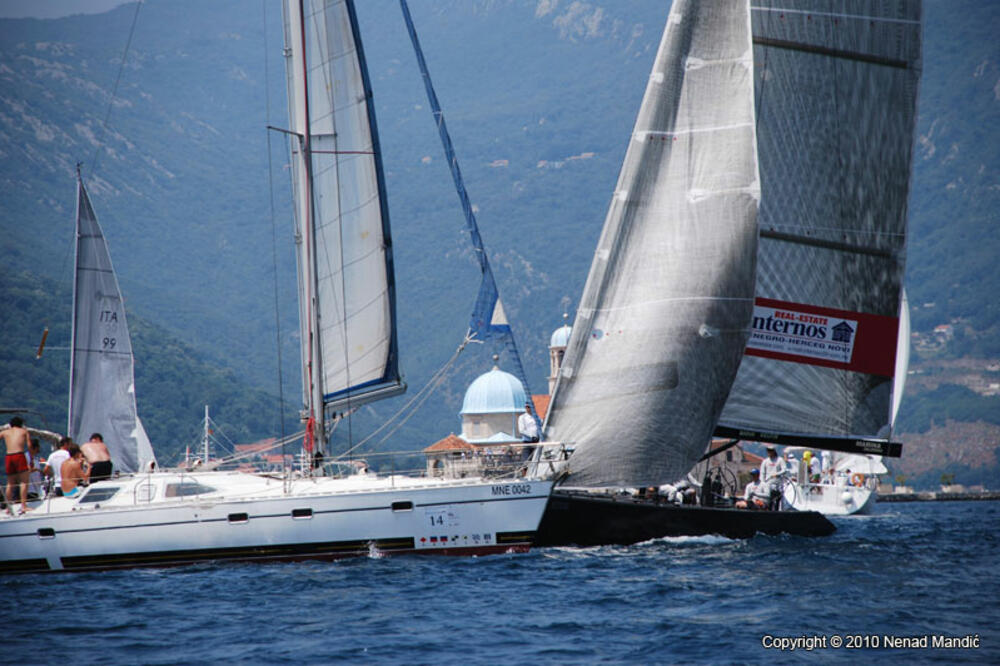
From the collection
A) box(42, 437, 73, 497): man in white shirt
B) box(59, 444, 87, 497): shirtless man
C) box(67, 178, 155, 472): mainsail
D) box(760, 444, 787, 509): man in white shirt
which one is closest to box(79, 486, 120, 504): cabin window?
box(59, 444, 87, 497): shirtless man

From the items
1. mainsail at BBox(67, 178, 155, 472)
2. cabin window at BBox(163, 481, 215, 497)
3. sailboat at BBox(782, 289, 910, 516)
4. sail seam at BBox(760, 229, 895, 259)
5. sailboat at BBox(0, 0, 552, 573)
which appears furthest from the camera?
sailboat at BBox(782, 289, 910, 516)

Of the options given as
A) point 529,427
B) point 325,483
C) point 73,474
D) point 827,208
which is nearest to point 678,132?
point 827,208

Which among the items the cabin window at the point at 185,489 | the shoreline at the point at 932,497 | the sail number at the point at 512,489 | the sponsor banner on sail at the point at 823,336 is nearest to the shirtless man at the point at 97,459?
the cabin window at the point at 185,489

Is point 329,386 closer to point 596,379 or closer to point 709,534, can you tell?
point 596,379

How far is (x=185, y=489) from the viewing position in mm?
27734

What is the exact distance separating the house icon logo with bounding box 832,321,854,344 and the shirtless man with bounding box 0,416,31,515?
1715cm

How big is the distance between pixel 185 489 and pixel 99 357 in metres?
6.69

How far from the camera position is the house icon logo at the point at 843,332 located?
98.4 feet

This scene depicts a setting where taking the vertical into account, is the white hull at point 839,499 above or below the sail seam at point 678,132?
below

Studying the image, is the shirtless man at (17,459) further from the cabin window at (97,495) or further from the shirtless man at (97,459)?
the shirtless man at (97,459)

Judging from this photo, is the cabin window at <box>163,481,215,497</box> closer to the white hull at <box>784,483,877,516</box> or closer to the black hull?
the black hull

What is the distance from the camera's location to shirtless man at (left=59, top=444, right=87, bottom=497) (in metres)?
28.1

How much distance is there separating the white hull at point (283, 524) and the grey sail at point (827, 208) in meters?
6.15

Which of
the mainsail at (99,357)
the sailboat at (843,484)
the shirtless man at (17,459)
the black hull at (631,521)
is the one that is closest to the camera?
the shirtless man at (17,459)
